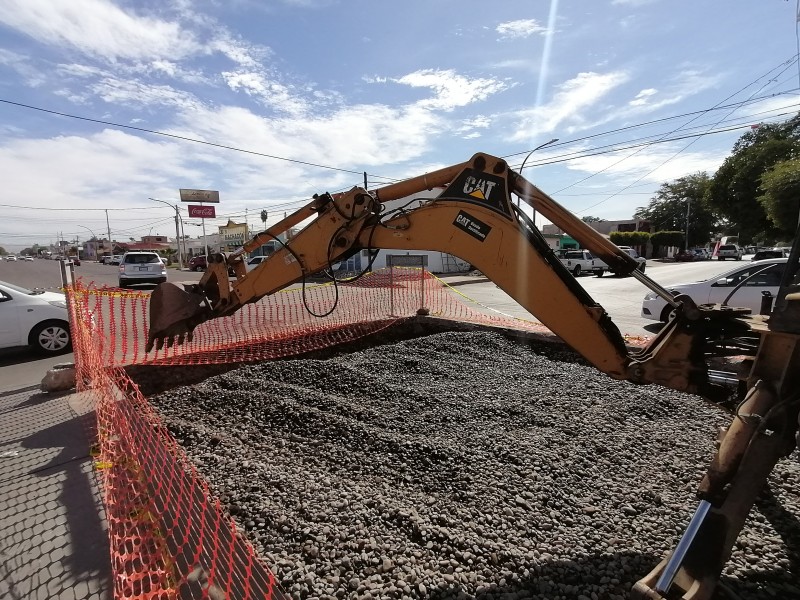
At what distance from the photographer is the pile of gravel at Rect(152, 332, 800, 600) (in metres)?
2.53

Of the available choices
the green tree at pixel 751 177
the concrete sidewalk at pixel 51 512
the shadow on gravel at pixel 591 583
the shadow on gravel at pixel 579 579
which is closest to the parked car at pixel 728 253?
the green tree at pixel 751 177

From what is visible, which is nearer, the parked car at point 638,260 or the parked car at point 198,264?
the parked car at point 638,260

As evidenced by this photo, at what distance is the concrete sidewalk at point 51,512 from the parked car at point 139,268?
1738cm

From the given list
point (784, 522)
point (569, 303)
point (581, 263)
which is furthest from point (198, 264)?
point (784, 522)

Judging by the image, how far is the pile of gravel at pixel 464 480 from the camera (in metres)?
2.53

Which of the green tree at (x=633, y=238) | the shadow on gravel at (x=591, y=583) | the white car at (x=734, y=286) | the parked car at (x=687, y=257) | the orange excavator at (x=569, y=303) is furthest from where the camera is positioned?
the green tree at (x=633, y=238)

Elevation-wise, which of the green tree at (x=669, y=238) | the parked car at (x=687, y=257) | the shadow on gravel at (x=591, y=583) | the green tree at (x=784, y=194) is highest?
the green tree at (x=784, y=194)

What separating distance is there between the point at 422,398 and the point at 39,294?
7979 millimetres

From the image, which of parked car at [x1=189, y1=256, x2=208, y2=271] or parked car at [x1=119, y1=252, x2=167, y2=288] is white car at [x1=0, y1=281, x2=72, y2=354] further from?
parked car at [x1=189, y1=256, x2=208, y2=271]

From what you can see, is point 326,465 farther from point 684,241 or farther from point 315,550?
point 684,241

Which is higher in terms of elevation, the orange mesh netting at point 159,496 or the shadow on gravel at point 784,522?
the orange mesh netting at point 159,496

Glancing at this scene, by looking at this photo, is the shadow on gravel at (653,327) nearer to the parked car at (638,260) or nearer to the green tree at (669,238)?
the parked car at (638,260)

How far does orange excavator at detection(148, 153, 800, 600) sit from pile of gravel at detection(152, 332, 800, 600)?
77 cm

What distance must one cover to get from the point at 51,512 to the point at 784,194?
26762 millimetres
